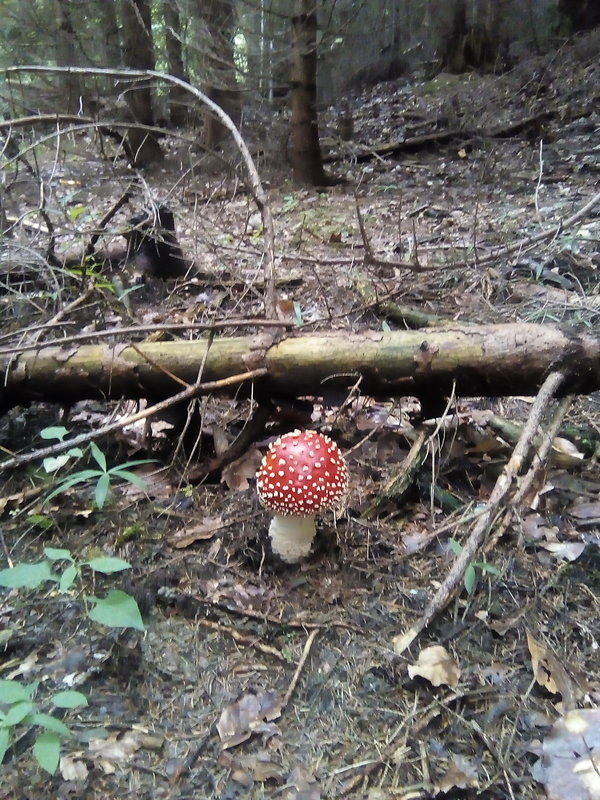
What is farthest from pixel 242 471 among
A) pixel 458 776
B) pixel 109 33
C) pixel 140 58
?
pixel 109 33

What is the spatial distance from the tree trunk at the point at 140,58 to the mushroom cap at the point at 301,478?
915 centimetres

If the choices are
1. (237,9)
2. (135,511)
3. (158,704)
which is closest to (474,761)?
(158,704)

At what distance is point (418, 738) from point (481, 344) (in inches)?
66.7

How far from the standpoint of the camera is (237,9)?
980 centimetres

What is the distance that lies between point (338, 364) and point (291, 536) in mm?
873

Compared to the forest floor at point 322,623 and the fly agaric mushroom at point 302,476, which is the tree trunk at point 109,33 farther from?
the fly agaric mushroom at point 302,476

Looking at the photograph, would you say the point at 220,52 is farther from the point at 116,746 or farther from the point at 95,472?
the point at 116,746

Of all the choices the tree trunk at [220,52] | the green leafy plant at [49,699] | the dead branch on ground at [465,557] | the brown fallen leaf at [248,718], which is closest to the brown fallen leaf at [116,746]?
the green leafy plant at [49,699]

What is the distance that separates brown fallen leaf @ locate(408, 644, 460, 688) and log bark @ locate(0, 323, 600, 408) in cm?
121

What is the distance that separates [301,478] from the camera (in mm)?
2420

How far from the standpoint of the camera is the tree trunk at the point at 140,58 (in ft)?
33.8

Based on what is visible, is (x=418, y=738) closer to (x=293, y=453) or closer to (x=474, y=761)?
(x=474, y=761)

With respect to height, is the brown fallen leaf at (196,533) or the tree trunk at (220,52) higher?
the tree trunk at (220,52)

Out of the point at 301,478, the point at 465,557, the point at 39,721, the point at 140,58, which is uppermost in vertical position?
the point at 140,58
